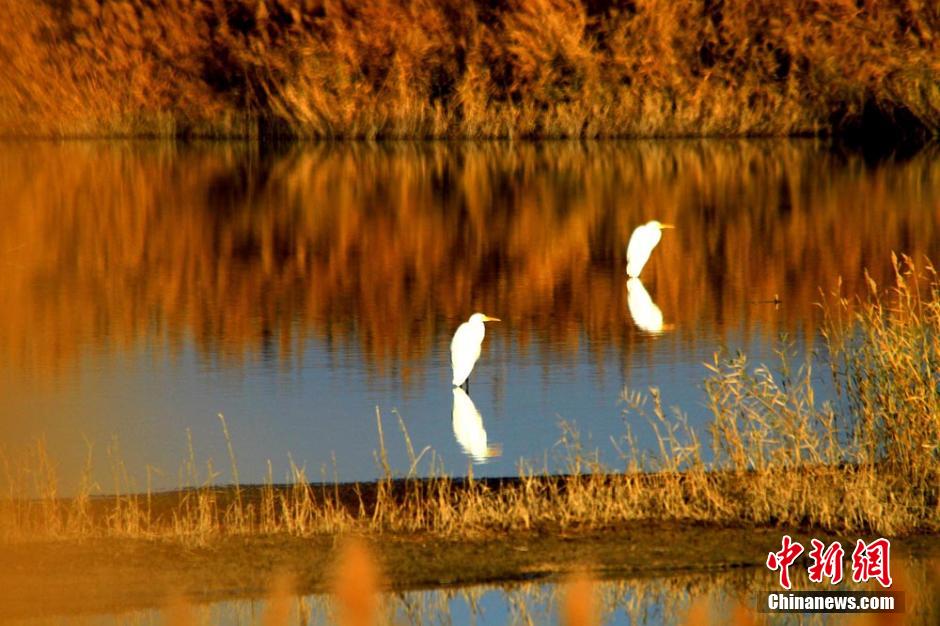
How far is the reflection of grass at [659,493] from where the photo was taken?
7262 millimetres

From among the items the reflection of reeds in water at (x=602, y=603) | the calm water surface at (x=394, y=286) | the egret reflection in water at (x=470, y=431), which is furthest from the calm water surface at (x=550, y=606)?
the egret reflection in water at (x=470, y=431)

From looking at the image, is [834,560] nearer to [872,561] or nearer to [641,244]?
[872,561]

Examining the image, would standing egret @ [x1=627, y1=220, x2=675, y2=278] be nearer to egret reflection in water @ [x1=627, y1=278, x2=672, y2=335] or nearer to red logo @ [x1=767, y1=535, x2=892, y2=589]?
egret reflection in water @ [x1=627, y1=278, x2=672, y2=335]

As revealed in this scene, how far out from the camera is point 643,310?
1516 centimetres

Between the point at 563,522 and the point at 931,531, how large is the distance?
1389 millimetres

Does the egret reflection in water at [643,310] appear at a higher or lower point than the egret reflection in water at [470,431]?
higher

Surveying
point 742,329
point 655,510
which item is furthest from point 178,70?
point 655,510

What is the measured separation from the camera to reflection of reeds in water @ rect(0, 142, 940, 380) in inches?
577

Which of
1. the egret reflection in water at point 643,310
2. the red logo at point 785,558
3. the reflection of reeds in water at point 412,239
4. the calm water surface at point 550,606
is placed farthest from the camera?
the reflection of reeds in water at point 412,239

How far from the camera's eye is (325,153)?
106 ft

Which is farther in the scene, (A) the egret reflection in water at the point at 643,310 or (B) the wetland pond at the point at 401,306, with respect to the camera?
(A) the egret reflection in water at the point at 643,310

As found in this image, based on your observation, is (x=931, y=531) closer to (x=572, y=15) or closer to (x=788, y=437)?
(x=788, y=437)

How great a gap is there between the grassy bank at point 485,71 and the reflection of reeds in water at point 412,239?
28.0 inches

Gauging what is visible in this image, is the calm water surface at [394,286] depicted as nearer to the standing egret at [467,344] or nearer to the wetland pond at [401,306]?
the wetland pond at [401,306]
